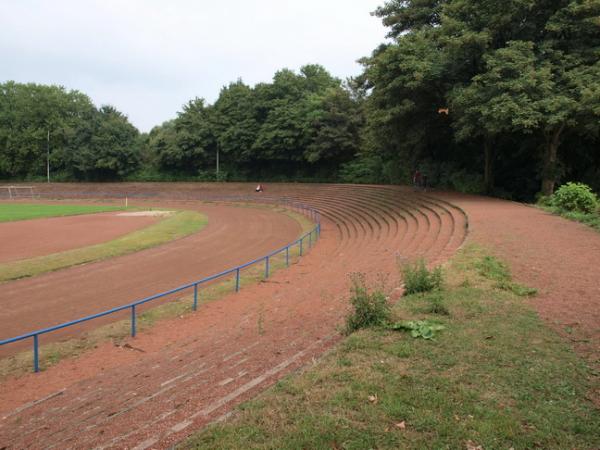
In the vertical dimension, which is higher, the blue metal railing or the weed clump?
the weed clump

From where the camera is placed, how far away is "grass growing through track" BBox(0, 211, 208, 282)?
17.2 meters

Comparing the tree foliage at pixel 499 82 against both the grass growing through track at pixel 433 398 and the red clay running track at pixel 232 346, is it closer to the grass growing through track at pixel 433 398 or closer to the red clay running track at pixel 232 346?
the red clay running track at pixel 232 346

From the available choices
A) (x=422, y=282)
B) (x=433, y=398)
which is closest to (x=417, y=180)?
(x=422, y=282)

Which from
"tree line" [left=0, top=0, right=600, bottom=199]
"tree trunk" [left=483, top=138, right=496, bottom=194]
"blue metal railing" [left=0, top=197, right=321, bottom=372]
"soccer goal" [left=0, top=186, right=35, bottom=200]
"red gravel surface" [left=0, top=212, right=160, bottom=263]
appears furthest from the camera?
"soccer goal" [left=0, top=186, right=35, bottom=200]

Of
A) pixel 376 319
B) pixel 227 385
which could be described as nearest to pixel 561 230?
pixel 376 319

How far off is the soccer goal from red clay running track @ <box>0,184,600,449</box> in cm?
5881

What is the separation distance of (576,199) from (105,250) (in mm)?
23265

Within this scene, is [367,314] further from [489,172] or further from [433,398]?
[489,172]

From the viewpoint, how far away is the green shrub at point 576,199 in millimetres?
18297

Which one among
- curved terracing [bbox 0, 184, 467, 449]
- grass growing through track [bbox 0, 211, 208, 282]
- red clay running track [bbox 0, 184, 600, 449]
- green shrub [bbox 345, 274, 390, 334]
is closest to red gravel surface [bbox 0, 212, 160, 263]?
grass growing through track [bbox 0, 211, 208, 282]

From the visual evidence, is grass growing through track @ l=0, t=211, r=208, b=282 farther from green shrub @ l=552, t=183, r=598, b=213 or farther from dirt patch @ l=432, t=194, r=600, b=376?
green shrub @ l=552, t=183, r=598, b=213

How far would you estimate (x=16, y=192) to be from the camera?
63.1 metres

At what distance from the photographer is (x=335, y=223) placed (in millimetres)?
31781

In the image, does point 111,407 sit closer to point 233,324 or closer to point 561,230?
point 233,324
